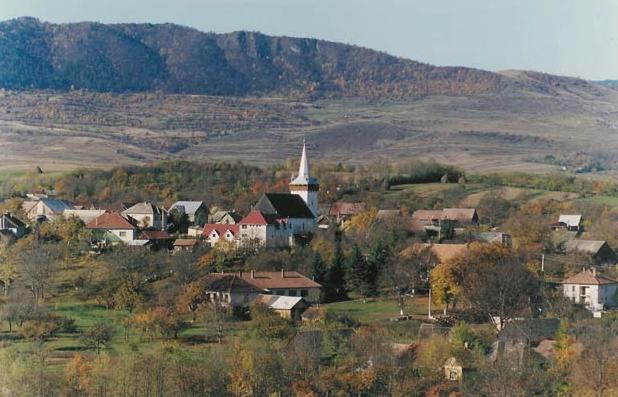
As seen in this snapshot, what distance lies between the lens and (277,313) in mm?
40219

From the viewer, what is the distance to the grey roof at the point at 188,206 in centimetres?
6034

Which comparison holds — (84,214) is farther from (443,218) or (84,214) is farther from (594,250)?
(594,250)

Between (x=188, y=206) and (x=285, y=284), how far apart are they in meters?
18.6

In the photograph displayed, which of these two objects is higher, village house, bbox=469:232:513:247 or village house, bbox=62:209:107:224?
village house, bbox=469:232:513:247

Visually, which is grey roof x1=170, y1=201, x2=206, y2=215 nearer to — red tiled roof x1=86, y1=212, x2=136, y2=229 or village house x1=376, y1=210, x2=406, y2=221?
red tiled roof x1=86, y1=212, x2=136, y2=229

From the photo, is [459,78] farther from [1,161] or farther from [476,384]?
[476,384]

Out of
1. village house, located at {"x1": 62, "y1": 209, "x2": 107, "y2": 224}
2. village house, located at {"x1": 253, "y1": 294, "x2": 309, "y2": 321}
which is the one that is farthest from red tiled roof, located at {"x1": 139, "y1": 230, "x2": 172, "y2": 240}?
village house, located at {"x1": 253, "y1": 294, "x2": 309, "y2": 321}

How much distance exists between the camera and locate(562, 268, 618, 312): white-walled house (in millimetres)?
42969

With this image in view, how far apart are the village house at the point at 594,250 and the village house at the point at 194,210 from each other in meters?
15.5

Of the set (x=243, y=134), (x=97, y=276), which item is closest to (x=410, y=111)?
(x=243, y=134)

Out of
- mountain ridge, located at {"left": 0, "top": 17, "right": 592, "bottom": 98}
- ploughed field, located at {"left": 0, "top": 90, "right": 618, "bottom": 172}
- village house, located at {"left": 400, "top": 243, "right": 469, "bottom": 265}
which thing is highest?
village house, located at {"left": 400, "top": 243, "right": 469, "bottom": 265}

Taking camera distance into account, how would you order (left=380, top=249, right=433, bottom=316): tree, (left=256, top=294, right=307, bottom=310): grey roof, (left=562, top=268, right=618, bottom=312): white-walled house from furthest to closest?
(left=380, top=249, right=433, bottom=316): tree, (left=562, top=268, right=618, bottom=312): white-walled house, (left=256, top=294, right=307, bottom=310): grey roof

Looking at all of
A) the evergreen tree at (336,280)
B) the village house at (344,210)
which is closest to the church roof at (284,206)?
the village house at (344,210)

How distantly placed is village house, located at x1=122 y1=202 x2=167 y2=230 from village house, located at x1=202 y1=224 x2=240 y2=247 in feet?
13.1
